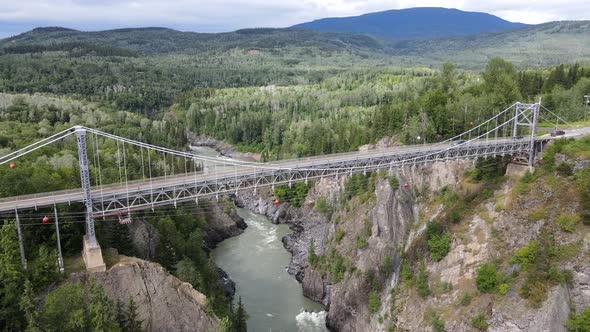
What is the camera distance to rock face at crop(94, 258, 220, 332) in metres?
30.0

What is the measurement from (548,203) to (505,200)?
327 cm

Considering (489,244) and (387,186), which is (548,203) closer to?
(489,244)

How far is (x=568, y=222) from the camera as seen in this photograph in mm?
35500

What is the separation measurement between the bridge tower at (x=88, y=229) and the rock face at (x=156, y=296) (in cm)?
75

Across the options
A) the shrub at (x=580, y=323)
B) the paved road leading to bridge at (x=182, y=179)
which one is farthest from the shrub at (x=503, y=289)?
the paved road leading to bridge at (x=182, y=179)

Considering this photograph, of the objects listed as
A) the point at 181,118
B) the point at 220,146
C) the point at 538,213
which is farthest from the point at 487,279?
the point at 181,118

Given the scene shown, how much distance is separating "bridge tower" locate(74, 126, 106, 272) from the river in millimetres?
15559

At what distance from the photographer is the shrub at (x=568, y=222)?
116 feet

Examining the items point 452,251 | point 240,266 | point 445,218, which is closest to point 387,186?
point 445,218

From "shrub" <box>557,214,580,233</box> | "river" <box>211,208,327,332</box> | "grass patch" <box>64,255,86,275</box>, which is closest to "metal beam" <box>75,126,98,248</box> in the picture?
"grass patch" <box>64,255,86,275</box>

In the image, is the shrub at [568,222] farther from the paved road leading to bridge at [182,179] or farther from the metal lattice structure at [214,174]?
the paved road leading to bridge at [182,179]

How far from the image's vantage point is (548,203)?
1497 inches

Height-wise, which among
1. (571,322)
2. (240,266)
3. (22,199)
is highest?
(22,199)

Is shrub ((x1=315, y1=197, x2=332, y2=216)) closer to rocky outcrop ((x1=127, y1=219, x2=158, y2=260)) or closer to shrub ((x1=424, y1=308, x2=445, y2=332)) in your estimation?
shrub ((x1=424, y1=308, x2=445, y2=332))
